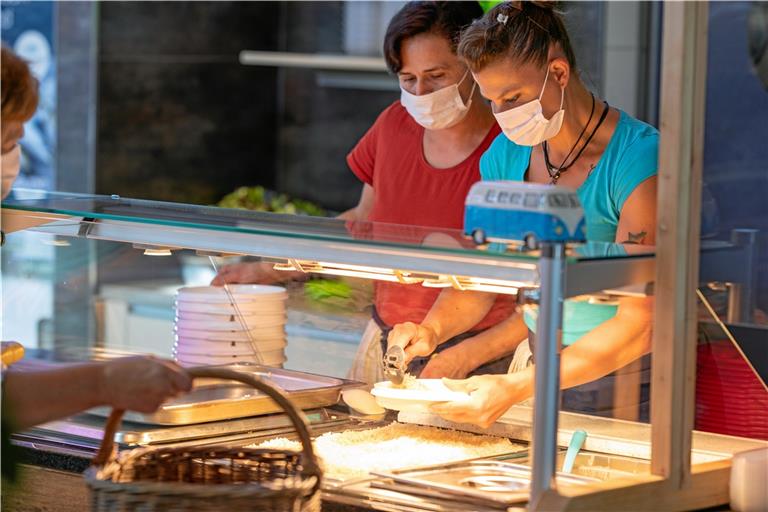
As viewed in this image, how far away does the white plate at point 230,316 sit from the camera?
7.92ft

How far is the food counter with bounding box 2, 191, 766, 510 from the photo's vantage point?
1631 mm

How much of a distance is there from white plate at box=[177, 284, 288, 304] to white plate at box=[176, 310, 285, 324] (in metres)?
0.03

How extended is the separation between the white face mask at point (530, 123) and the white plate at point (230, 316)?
22.8 inches

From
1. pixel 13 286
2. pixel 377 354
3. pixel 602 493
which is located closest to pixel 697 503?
pixel 602 493

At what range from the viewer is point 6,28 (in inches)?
213

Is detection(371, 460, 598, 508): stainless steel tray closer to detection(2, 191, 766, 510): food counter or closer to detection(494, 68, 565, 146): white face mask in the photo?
detection(2, 191, 766, 510): food counter

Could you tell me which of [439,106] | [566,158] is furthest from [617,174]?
[439,106]

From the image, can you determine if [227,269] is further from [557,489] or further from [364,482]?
[557,489]

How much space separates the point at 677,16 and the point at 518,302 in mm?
448

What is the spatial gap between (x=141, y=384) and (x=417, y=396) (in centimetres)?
55

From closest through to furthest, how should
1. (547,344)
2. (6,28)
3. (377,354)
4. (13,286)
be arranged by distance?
(547,344), (377,354), (13,286), (6,28)

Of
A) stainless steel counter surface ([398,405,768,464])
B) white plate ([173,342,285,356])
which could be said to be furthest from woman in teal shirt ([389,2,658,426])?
white plate ([173,342,285,356])

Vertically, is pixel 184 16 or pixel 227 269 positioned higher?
pixel 184 16

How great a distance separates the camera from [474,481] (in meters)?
1.79
